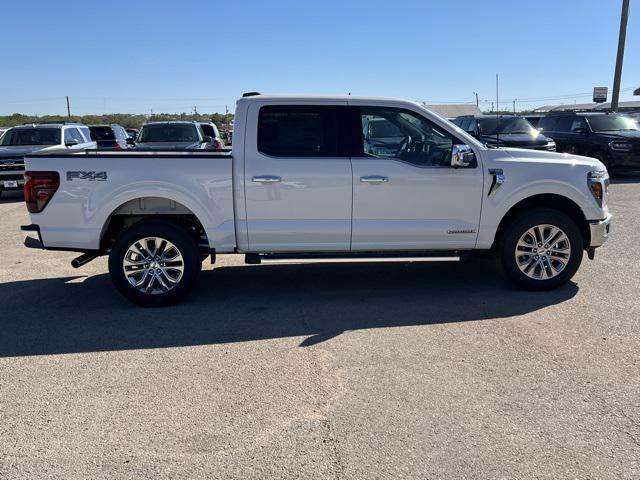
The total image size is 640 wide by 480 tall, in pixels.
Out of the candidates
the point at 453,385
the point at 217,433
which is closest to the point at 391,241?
the point at 453,385

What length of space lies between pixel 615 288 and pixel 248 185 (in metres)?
4.14

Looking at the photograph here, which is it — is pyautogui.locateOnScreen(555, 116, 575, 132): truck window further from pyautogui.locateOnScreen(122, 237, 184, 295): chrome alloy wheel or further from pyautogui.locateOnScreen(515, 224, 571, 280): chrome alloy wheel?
pyautogui.locateOnScreen(122, 237, 184, 295): chrome alloy wheel

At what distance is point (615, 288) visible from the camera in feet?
21.1

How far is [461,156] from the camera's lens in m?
5.91

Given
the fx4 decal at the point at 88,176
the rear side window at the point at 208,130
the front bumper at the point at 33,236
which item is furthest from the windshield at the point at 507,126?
the front bumper at the point at 33,236

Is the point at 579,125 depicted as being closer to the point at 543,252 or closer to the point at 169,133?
the point at 169,133

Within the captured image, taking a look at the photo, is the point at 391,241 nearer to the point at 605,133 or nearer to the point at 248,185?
the point at 248,185

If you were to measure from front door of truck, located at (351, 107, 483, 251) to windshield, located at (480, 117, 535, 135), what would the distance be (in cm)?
1080

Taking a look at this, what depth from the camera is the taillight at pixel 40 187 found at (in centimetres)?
577

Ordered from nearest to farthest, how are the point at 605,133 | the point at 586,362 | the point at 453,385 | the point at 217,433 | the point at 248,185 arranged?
the point at 217,433, the point at 453,385, the point at 586,362, the point at 248,185, the point at 605,133

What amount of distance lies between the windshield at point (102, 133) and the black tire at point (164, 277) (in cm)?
1635

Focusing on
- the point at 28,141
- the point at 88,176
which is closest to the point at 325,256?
the point at 88,176

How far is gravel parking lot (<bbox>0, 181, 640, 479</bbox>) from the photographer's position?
3.29 meters

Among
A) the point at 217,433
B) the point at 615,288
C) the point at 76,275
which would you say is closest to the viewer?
the point at 217,433
